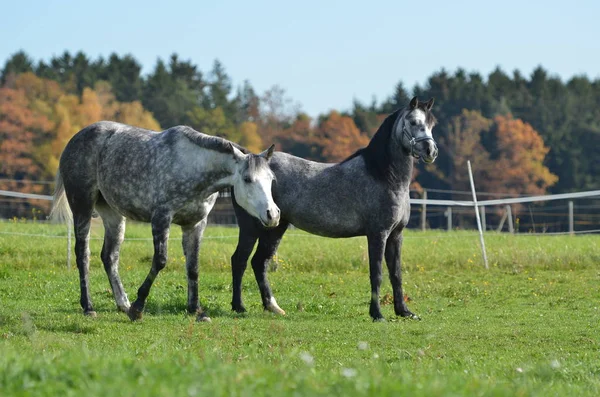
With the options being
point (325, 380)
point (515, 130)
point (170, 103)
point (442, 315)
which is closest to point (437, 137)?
point (515, 130)

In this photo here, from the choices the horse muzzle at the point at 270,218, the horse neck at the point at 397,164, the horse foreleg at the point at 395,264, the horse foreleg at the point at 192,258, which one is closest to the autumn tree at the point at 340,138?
the horse foreleg at the point at 395,264

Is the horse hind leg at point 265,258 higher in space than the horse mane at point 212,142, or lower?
lower

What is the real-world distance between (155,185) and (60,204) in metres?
2.21

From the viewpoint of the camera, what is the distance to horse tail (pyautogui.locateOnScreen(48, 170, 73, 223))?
12.4 metres

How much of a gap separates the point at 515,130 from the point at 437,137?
6.21 meters

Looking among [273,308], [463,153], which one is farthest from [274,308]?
[463,153]

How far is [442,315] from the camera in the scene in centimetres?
1212

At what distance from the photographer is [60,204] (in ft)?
41.3

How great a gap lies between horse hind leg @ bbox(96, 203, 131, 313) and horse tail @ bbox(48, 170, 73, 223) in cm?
63

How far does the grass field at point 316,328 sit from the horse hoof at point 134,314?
0.25ft

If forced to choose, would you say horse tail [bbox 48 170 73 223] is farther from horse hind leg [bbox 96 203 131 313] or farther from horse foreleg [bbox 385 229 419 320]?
horse foreleg [bbox 385 229 419 320]

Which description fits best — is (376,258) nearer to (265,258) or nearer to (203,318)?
(265,258)

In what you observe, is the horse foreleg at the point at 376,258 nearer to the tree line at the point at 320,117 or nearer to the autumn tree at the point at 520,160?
the tree line at the point at 320,117

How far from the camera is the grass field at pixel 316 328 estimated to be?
5012 millimetres
